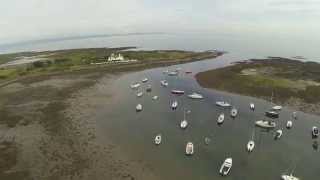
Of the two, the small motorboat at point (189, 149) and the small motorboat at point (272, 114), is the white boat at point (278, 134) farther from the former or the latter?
the small motorboat at point (189, 149)

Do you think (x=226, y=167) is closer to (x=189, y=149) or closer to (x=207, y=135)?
(x=189, y=149)

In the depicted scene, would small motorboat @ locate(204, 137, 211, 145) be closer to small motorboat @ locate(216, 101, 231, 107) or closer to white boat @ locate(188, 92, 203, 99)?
small motorboat @ locate(216, 101, 231, 107)

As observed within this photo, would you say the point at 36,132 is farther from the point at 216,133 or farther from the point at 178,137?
the point at 216,133

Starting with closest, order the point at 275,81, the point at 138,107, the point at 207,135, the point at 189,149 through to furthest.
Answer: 1. the point at 189,149
2. the point at 207,135
3. the point at 138,107
4. the point at 275,81

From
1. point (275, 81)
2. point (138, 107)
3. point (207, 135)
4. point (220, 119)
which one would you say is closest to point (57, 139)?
point (138, 107)

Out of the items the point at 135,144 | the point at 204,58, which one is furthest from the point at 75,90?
the point at 204,58

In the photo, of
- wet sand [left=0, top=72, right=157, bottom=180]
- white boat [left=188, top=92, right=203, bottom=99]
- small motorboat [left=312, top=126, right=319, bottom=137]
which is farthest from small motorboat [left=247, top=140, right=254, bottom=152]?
white boat [left=188, top=92, right=203, bottom=99]
